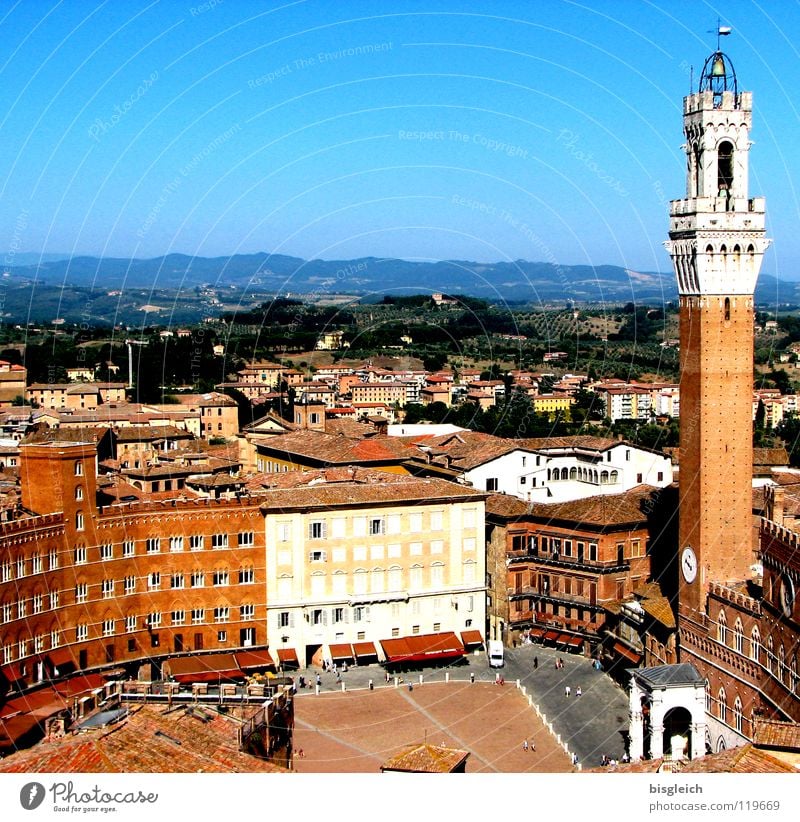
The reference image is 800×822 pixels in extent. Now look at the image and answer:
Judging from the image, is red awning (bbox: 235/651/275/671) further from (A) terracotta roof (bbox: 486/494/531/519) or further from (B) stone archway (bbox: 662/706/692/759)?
(B) stone archway (bbox: 662/706/692/759)

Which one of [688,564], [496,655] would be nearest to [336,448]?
[496,655]

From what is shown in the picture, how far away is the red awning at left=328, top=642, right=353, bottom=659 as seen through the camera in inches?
→ 1072

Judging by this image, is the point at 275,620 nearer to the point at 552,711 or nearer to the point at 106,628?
the point at 106,628

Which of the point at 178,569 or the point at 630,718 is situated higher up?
Answer: the point at 178,569

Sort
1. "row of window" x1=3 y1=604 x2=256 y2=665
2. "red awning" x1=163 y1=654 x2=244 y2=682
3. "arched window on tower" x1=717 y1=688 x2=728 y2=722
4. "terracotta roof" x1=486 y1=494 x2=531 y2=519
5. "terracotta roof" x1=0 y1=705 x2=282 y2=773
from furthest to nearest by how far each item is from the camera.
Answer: "terracotta roof" x1=486 y1=494 x2=531 y2=519, "red awning" x1=163 y1=654 x2=244 y2=682, "row of window" x1=3 y1=604 x2=256 y2=665, "arched window on tower" x1=717 y1=688 x2=728 y2=722, "terracotta roof" x1=0 y1=705 x2=282 y2=773

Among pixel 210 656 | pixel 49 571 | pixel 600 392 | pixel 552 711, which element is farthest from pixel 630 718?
pixel 600 392

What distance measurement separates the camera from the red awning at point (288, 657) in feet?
88.5

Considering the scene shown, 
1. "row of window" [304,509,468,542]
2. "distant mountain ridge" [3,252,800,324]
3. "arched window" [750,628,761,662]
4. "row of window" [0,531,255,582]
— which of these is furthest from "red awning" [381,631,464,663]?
"distant mountain ridge" [3,252,800,324]

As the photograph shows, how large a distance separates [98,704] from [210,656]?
9.39 meters

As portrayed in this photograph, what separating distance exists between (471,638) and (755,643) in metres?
7.89

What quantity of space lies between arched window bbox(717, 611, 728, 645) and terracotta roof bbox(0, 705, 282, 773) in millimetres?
9864

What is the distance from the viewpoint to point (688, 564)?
24.8 metres

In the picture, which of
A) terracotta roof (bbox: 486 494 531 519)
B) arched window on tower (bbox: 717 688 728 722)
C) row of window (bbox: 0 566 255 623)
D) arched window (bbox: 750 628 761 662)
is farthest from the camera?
terracotta roof (bbox: 486 494 531 519)

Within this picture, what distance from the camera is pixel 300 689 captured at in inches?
1006
